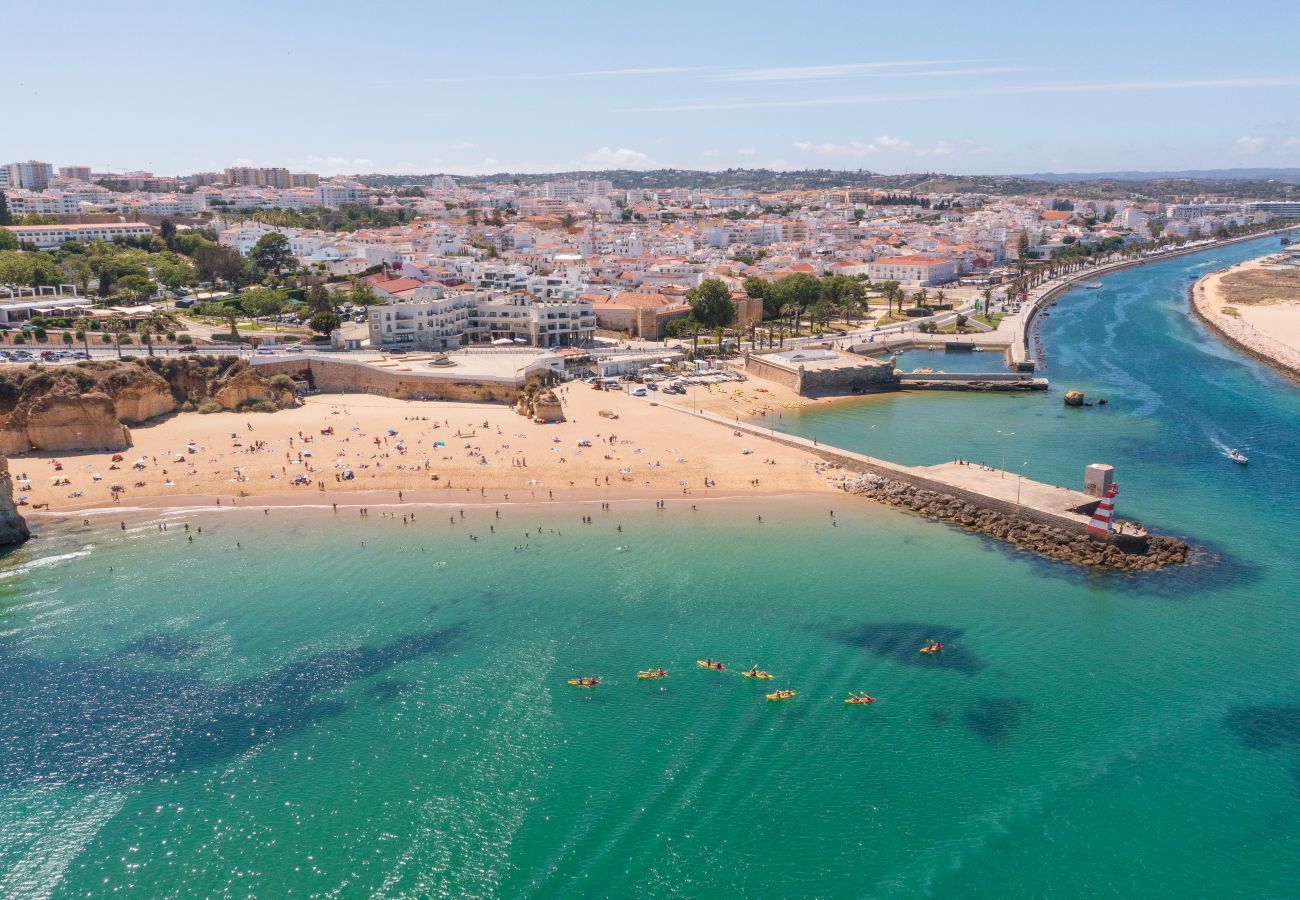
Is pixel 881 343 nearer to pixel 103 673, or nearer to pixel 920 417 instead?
pixel 920 417

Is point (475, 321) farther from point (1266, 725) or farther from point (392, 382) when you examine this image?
point (1266, 725)

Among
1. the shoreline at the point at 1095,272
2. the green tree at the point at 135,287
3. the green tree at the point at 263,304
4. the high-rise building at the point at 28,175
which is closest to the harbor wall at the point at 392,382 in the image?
the green tree at the point at 263,304

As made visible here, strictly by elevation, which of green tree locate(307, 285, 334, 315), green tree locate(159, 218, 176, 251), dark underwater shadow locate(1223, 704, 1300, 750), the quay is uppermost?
green tree locate(159, 218, 176, 251)

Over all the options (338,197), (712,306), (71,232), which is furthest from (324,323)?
(338,197)

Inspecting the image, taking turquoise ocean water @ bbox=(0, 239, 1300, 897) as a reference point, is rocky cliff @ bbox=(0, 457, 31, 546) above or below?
above

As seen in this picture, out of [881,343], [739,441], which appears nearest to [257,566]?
[739,441]

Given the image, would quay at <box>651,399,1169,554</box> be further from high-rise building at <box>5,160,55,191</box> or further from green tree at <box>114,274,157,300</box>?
high-rise building at <box>5,160,55,191</box>

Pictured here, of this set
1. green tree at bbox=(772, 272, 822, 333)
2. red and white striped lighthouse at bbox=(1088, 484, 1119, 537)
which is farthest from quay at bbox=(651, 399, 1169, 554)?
green tree at bbox=(772, 272, 822, 333)

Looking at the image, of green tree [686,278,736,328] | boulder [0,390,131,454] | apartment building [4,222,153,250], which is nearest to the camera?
boulder [0,390,131,454]
